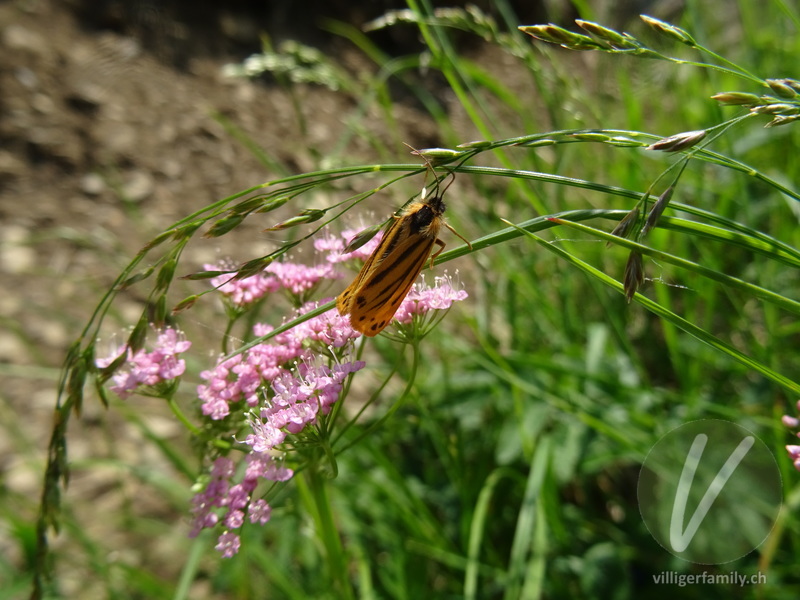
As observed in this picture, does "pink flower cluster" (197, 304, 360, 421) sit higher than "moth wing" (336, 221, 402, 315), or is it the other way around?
"moth wing" (336, 221, 402, 315)

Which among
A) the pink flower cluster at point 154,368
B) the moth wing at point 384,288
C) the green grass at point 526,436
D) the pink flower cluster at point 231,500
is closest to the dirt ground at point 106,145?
the green grass at point 526,436

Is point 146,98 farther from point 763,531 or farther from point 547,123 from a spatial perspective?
point 763,531

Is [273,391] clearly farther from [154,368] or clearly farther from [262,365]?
[154,368]

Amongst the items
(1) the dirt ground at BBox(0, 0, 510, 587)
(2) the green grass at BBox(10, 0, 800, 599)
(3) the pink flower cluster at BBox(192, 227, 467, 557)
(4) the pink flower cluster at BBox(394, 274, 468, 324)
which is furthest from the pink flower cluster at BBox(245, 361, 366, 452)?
(1) the dirt ground at BBox(0, 0, 510, 587)

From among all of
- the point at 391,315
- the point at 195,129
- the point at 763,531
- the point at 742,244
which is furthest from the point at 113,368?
the point at 195,129

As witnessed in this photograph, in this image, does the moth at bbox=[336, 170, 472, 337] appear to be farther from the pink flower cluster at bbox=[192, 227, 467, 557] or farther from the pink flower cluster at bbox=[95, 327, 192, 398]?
the pink flower cluster at bbox=[95, 327, 192, 398]

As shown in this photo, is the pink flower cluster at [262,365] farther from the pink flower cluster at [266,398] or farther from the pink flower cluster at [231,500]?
the pink flower cluster at [231,500]

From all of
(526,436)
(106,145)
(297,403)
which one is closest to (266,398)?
(297,403)
